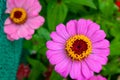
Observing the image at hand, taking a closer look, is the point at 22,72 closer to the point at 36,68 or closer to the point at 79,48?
the point at 36,68

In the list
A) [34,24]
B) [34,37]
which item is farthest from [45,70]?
[34,24]

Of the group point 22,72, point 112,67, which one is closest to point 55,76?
point 22,72

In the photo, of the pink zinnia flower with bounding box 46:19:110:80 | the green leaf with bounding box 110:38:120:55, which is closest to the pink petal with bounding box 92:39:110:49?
the pink zinnia flower with bounding box 46:19:110:80

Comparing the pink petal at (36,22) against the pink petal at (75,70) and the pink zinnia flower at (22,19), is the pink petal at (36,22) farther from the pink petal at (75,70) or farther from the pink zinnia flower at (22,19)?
the pink petal at (75,70)

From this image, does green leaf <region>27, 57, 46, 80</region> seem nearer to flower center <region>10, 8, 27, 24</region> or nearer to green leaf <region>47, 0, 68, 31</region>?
green leaf <region>47, 0, 68, 31</region>

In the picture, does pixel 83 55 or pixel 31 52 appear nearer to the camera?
pixel 83 55

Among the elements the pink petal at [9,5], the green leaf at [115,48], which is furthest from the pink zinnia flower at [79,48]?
the green leaf at [115,48]

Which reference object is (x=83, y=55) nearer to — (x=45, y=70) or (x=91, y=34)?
(x=91, y=34)
